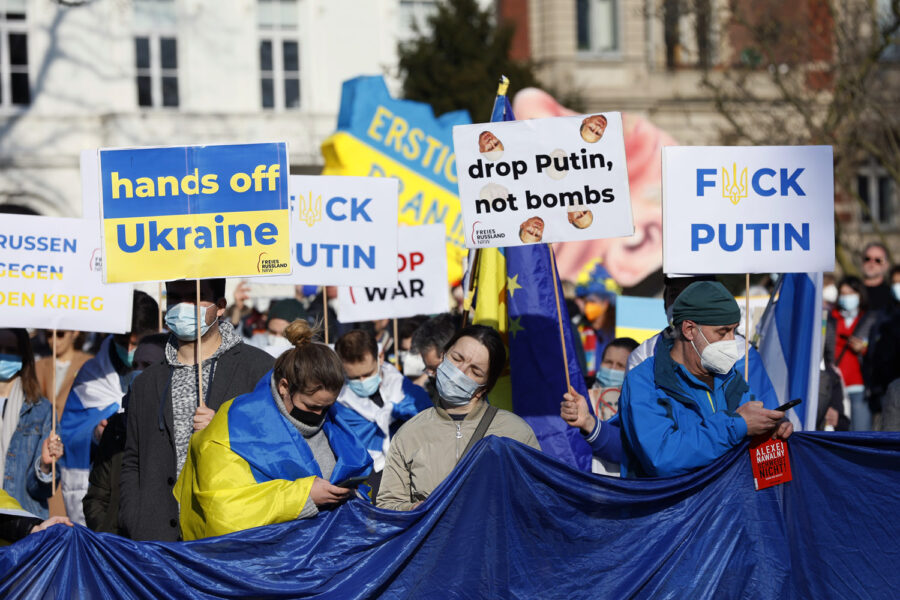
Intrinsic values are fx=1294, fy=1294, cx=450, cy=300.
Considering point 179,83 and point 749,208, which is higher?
point 179,83

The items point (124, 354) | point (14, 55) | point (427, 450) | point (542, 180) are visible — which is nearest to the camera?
point (427, 450)

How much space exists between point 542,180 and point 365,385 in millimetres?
1817

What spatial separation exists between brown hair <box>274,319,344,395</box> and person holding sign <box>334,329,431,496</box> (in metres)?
2.31

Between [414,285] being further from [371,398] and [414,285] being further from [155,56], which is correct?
[155,56]

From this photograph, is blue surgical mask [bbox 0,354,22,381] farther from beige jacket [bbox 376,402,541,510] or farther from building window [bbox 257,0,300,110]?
building window [bbox 257,0,300,110]

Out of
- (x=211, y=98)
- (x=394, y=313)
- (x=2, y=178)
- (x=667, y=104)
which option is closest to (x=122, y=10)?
(x=211, y=98)

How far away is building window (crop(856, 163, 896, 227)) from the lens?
28219 millimetres

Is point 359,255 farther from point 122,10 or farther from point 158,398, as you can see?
point 122,10

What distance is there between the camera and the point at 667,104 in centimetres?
2689

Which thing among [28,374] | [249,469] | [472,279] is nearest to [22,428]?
[28,374]

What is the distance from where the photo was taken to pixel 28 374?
6914 millimetres

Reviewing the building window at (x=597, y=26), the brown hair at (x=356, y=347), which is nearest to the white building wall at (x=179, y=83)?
the building window at (x=597, y=26)

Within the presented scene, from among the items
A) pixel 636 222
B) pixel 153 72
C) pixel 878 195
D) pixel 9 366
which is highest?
pixel 153 72

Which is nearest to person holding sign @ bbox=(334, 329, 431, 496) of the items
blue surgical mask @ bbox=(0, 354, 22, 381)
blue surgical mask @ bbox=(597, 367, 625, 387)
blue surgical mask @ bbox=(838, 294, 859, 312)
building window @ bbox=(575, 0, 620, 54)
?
blue surgical mask @ bbox=(597, 367, 625, 387)
